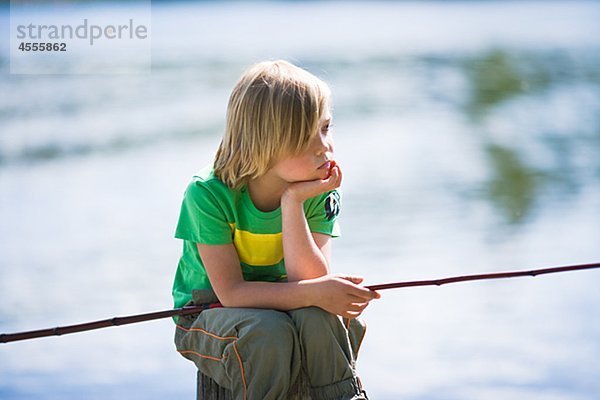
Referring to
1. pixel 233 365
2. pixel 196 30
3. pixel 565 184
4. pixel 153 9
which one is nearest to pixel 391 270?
pixel 565 184

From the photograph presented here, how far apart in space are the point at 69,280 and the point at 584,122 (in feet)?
15.3

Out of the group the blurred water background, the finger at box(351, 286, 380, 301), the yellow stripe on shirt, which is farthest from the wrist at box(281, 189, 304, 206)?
the blurred water background

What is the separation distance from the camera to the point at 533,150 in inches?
294

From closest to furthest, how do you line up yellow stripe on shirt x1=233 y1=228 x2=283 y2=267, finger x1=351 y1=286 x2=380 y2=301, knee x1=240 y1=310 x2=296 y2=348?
knee x1=240 y1=310 x2=296 y2=348, finger x1=351 y1=286 x2=380 y2=301, yellow stripe on shirt x1=233 y1=228 x2=283 y2=267

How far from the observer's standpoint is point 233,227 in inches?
101

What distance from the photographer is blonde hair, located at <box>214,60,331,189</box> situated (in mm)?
2514

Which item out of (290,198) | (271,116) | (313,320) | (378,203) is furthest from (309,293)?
(378,203)

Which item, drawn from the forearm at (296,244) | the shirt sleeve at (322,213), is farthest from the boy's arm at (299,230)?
the shirt sleeve at (322,213)

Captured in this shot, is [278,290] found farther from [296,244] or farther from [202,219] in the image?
[202,219]

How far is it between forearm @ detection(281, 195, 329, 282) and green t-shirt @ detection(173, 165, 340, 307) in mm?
78

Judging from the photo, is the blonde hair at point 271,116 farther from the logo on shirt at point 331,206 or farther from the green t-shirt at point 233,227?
the logo on shirt at point 331,206

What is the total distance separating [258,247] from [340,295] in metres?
0.27

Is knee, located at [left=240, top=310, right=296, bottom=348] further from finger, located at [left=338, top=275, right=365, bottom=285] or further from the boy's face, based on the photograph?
the boy's face

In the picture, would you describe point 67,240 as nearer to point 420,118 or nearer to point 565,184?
point 565,184
